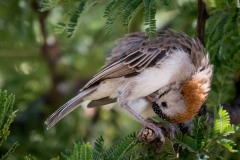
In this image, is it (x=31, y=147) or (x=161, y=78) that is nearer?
(x=161, y=78)

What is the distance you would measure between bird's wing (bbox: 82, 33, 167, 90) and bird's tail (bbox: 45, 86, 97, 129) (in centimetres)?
6

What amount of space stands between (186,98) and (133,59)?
0.56 m

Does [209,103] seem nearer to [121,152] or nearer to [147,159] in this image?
[147,159]

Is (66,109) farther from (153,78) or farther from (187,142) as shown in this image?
(187,142)

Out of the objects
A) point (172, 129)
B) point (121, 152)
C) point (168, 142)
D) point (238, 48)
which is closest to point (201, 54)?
point (238, 48)

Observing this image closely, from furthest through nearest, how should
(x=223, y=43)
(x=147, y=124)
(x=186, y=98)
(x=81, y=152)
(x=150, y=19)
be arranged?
(x=223, y=43) → (x=186, y=98) → (x=147, y=124) → (x=150, y=19) → (x=81, y=152)

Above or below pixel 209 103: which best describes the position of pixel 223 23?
above

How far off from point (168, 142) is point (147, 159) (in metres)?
0.17

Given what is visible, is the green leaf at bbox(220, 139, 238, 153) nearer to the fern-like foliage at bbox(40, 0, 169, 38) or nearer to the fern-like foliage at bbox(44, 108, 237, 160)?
A: the fern-like foliage at bbox(44, 108, 237, 160)

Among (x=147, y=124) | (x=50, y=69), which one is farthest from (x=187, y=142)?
(x=50, y=69)

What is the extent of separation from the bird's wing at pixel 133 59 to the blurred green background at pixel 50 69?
1120 mm

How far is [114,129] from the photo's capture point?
24.4ft

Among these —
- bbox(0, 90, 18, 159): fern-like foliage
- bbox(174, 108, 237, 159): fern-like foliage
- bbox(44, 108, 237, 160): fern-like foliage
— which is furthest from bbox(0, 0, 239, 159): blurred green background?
bbox(0, 90, 18, 159): fern-like foliage

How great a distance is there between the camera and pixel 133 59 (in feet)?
17.3
